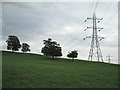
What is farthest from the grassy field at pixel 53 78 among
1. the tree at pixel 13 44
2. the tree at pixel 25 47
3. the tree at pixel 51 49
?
the tree at pixel 25 47

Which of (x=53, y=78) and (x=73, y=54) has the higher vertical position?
(x=53, y=78)

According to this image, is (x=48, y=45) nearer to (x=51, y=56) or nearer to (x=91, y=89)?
(x=51, y=56)

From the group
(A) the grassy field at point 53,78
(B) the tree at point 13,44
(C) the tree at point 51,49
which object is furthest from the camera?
(B) the tree at point 13,44

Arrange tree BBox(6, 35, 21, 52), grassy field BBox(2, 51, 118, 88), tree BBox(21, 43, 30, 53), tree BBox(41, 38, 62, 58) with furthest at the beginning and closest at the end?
tree BBox(21, 43, 30, 53)
tree BBox(6, 35, 21, 52)
tree BBox(41, 38, 62, 58)
grassy field BBox(2, 51, 118, 88)

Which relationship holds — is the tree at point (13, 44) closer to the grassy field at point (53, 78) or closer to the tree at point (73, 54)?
the tree at point (73, 54)

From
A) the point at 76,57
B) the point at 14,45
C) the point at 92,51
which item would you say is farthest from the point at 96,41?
the point at 14,45

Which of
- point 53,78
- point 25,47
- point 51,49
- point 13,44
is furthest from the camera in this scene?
point 25,47

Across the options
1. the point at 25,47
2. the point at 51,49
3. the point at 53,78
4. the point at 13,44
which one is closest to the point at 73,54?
the point at 51,49

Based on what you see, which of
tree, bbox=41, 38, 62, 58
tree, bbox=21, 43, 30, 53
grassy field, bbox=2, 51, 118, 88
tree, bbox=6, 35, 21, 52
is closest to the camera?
grassy field, bbox=2, 51, 118, 88

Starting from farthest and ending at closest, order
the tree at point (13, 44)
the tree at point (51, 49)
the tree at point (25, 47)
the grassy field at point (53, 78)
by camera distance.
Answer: the tree at point (25, 47) → the tree at point (13, 44) → the tree at point (51, 49) → the grassy field at point (53, 78)

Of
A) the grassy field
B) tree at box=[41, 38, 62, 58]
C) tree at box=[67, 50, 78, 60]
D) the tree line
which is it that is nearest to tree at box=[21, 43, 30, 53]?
the tree line

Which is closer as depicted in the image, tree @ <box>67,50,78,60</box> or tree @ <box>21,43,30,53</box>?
tree @ <box>67,50,78,60</box>

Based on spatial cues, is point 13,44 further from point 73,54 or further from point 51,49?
point 73,54

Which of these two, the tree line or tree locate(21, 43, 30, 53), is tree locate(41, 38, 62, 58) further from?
tree locate(21, 43, 30, 53)
